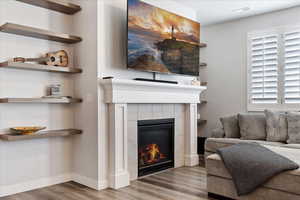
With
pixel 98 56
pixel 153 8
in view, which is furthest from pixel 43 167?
pixel 153 8

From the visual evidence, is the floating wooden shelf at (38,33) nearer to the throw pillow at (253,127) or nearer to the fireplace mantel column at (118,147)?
the fireplace mantel column at (118,147)

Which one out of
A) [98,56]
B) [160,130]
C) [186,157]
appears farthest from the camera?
[186,157]

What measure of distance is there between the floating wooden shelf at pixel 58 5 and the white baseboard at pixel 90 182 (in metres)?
2.15

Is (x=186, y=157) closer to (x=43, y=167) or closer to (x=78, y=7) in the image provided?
(x=43, y=167)

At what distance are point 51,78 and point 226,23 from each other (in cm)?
355

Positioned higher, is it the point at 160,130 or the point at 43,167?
the point at 160,130

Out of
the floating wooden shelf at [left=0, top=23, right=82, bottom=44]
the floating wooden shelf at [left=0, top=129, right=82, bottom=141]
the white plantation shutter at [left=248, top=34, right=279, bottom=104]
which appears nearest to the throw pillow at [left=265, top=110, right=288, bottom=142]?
the white plantation shutter at [left=248, top=34, right=279, bottom=104]

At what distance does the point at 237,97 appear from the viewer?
202 inches

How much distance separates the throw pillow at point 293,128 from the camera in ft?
12.5

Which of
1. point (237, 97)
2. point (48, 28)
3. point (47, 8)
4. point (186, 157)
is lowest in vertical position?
point (186, 157)

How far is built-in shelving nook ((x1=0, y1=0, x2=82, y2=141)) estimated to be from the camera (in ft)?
9.45

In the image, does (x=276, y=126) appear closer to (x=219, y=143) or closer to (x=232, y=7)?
(x=219, y=143)

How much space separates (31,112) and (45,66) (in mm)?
598

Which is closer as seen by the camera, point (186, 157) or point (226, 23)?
point (186, 157)
